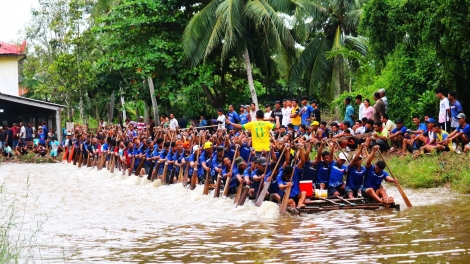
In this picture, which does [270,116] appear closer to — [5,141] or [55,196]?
[55,196]

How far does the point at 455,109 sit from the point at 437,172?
1647 millimetres

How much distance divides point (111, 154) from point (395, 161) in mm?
11383

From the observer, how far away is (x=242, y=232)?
11031 millimetres

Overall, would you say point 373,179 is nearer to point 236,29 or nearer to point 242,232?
point 242,232

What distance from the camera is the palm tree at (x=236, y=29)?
23688mm

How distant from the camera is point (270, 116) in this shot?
1959 centimetres

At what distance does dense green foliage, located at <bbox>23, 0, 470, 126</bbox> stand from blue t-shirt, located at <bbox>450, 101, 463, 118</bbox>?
1.02 m

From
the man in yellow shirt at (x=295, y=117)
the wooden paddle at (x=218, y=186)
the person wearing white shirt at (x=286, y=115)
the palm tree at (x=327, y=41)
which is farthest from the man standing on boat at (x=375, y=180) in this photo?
the palm tree at (x=327, y=41)

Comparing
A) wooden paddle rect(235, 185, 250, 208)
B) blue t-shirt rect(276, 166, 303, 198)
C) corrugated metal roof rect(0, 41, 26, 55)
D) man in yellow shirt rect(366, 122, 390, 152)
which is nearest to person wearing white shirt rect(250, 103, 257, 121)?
man in yellow shirt rect(366, 122, 390, 152)

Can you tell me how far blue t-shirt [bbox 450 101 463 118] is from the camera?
1585 cm

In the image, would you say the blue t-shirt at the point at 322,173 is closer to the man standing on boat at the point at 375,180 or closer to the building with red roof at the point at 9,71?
the man standing on boat at the point at 375,180

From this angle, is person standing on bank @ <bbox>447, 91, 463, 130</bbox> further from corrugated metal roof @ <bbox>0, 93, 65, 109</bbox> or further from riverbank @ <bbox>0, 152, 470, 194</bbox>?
corrugated metal roof @ <bbox>0, 93, 65, 109</bbox>

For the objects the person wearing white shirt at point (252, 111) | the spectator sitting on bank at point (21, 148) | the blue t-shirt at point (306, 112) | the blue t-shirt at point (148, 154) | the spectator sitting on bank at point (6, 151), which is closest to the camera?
the blue t-shirt at point (306, 112)

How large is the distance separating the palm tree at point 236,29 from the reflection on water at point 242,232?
342 inches
